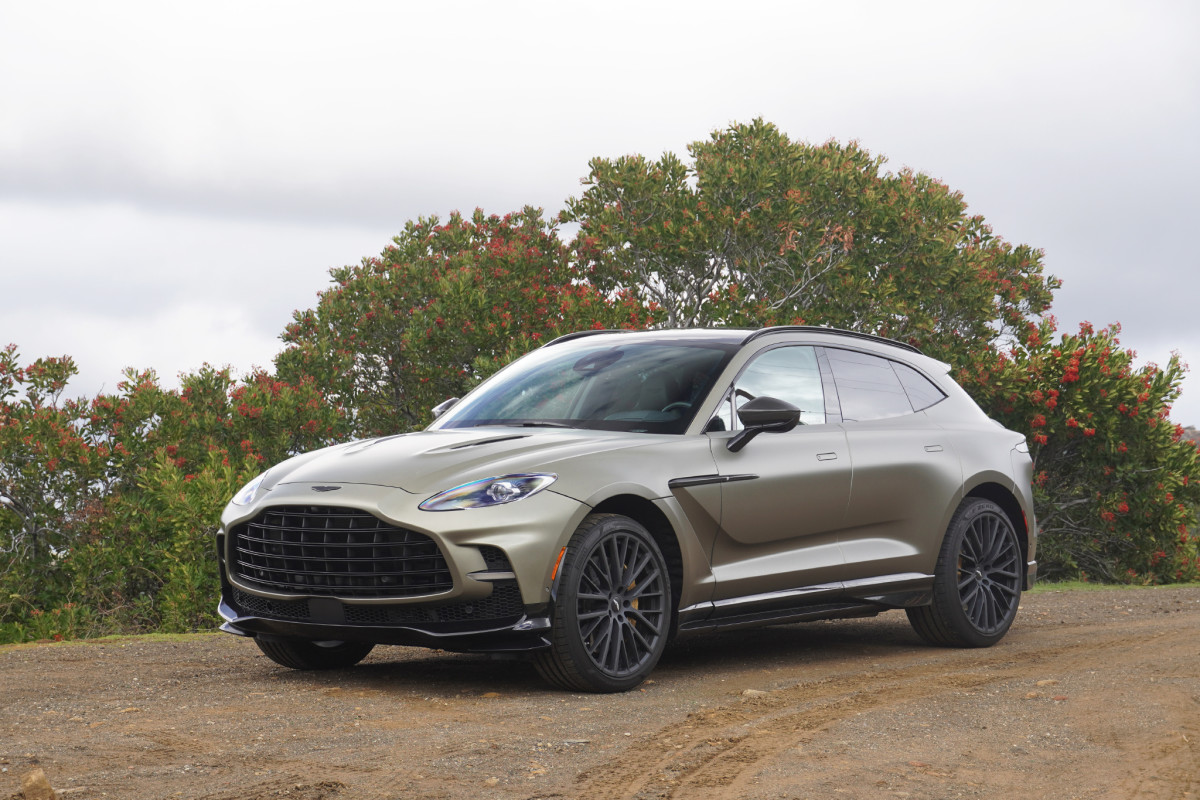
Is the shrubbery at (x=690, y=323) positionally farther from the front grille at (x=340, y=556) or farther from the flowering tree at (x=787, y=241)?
the front grille at (x=340, y=556)

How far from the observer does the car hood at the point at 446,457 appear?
20.5ft

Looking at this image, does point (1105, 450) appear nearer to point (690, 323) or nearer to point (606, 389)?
point (690, 323)

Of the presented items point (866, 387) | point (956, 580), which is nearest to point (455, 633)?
point (866, 387)

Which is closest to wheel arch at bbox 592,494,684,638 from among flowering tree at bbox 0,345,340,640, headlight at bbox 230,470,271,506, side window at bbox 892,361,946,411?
headlight at bbox 230,470,271,506

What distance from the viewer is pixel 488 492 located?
614 centimetres

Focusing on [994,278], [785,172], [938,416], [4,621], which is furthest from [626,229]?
[938,416]

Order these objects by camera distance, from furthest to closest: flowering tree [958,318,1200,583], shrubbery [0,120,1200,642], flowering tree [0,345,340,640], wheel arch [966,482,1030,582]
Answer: flowering tree [958,318,1200,583] → shrubbery [0,120,1200,642] → flowering tree [0,345,340,640] → wheel arch [966,482,1030,582]

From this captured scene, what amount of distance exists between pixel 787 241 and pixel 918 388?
41.3ft

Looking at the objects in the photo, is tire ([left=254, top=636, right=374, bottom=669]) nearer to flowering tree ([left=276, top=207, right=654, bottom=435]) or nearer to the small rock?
the small rock

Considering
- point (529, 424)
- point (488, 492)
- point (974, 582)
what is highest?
point (529, 424)

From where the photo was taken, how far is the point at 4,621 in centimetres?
1498

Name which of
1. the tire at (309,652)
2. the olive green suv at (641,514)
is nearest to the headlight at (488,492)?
the olive green suv at (641,514)

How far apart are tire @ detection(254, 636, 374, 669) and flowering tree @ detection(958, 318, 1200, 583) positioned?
14.6 m

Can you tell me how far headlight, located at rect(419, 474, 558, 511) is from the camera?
240 inches
